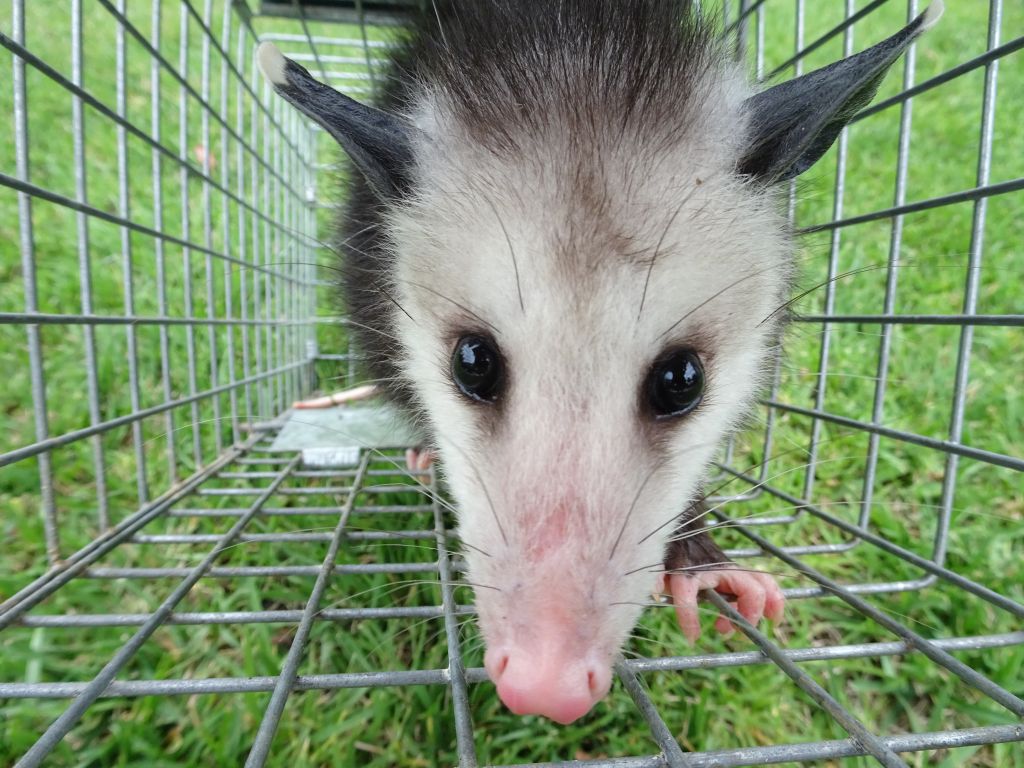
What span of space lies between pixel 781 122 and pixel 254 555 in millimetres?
1604

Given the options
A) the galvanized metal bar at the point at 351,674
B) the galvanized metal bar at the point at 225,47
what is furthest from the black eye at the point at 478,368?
the galvanized metal bar at the point at 225,47

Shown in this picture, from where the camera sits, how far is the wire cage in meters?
1.09

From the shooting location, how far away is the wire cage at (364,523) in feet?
3.59

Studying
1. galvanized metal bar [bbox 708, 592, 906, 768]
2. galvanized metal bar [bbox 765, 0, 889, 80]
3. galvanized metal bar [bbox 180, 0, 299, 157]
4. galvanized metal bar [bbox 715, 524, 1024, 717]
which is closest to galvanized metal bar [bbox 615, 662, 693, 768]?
galvanized metal bar [bbox 708, 592, 906, 768]

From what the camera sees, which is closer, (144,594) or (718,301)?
(718,301)

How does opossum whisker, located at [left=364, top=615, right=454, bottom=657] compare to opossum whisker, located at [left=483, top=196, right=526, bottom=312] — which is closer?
opossum whisker, located at [left=483, top=196, right=526, bottom=312]

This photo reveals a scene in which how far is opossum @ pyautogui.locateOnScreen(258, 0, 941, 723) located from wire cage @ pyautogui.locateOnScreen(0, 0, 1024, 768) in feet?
0.45

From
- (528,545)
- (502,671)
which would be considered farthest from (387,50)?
(502,671)

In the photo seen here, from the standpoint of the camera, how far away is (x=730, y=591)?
1.46 m

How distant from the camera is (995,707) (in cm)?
148

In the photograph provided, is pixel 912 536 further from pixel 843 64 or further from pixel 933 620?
pixel 843 64

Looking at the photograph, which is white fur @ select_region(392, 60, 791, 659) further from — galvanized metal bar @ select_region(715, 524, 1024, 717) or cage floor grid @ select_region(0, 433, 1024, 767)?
galvanized metal bar @ select_region(715, 524, 1024, 717)

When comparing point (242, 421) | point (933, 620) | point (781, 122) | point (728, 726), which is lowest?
point (728, 726)

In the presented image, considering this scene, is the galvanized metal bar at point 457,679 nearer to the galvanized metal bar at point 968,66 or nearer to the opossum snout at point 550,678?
the opossum snout at point 550,678
